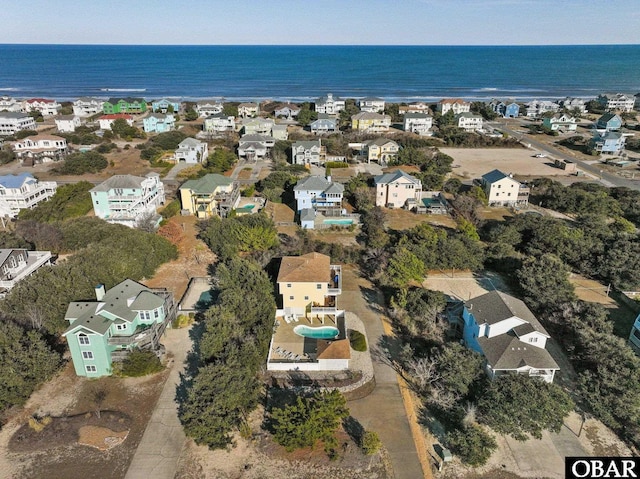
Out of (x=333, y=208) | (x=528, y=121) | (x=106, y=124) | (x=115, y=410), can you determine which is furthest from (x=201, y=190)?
(x=528, y=121)

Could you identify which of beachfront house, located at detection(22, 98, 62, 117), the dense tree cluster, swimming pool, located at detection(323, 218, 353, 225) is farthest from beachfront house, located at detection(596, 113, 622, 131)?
beachfront house, located at detection(22, 98, 62, 117)

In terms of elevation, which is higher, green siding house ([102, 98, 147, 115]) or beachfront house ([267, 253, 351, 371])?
green siding house ([102, 98, 147, 115])

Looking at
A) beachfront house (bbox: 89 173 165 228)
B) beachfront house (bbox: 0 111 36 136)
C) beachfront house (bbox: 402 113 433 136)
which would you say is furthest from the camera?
beachfront house (bbox: 402 113 433 136)

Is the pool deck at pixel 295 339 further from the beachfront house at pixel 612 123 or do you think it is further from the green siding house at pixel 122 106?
the green siding house at pixel 122 106

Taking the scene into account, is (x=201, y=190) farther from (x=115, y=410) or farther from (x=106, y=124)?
(x=106, y=124)

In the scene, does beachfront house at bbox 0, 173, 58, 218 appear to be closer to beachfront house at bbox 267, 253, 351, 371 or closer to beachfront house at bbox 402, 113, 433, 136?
beachfront house at bbox 267, 253, 351, 371

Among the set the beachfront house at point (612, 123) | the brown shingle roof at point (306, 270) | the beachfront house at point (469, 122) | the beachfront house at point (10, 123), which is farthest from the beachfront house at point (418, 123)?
the beachfront house at point (10, 123)
